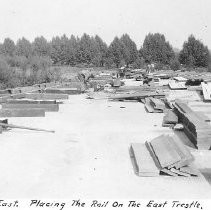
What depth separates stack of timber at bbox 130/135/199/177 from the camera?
6738 millimetres

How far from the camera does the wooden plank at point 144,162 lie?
673 centimetres

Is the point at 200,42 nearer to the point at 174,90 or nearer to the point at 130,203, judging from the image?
the point at 174,90

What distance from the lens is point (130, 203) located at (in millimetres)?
5148

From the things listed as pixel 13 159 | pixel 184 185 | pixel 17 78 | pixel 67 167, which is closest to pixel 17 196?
pixel 67 167

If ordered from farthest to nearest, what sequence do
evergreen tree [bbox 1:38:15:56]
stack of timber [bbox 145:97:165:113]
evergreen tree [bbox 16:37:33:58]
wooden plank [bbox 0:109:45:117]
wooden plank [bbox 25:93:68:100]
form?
evergreen tree [bbox 16:37:33:58] → evergreen tree [bbox 1:38:15:56] → wooden plank [bbox 25:93:68:100] → stack of timber [bbox 145:97:165:113] → wooden plank [bbox 0:109:45:117]

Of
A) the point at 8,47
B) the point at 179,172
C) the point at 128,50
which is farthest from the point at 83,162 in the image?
the point at 8,47

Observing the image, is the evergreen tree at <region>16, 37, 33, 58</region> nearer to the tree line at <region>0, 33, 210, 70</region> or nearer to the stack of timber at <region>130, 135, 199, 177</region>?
the tree line at <region>0, 33, 210, 70</region>

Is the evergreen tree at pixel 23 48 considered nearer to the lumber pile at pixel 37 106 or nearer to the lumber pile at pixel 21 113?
the lumber pile at pixel 37 106

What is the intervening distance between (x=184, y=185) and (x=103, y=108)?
33.0 ft

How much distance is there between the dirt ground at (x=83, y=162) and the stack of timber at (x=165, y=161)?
0.15m

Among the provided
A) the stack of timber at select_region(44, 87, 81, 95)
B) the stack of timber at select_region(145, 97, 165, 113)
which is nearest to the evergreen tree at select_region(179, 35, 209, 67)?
the stack of timber at select_region(44, 87, 81, 95)

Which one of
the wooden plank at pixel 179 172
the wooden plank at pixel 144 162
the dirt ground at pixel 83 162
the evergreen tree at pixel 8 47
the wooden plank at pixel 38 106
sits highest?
the evergreen tree at pixel 8 47

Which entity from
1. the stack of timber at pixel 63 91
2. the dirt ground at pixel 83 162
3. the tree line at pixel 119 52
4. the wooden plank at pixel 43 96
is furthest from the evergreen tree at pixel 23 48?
the dirt ground at pixel 83 162

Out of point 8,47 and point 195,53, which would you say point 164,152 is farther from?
point 8,47
